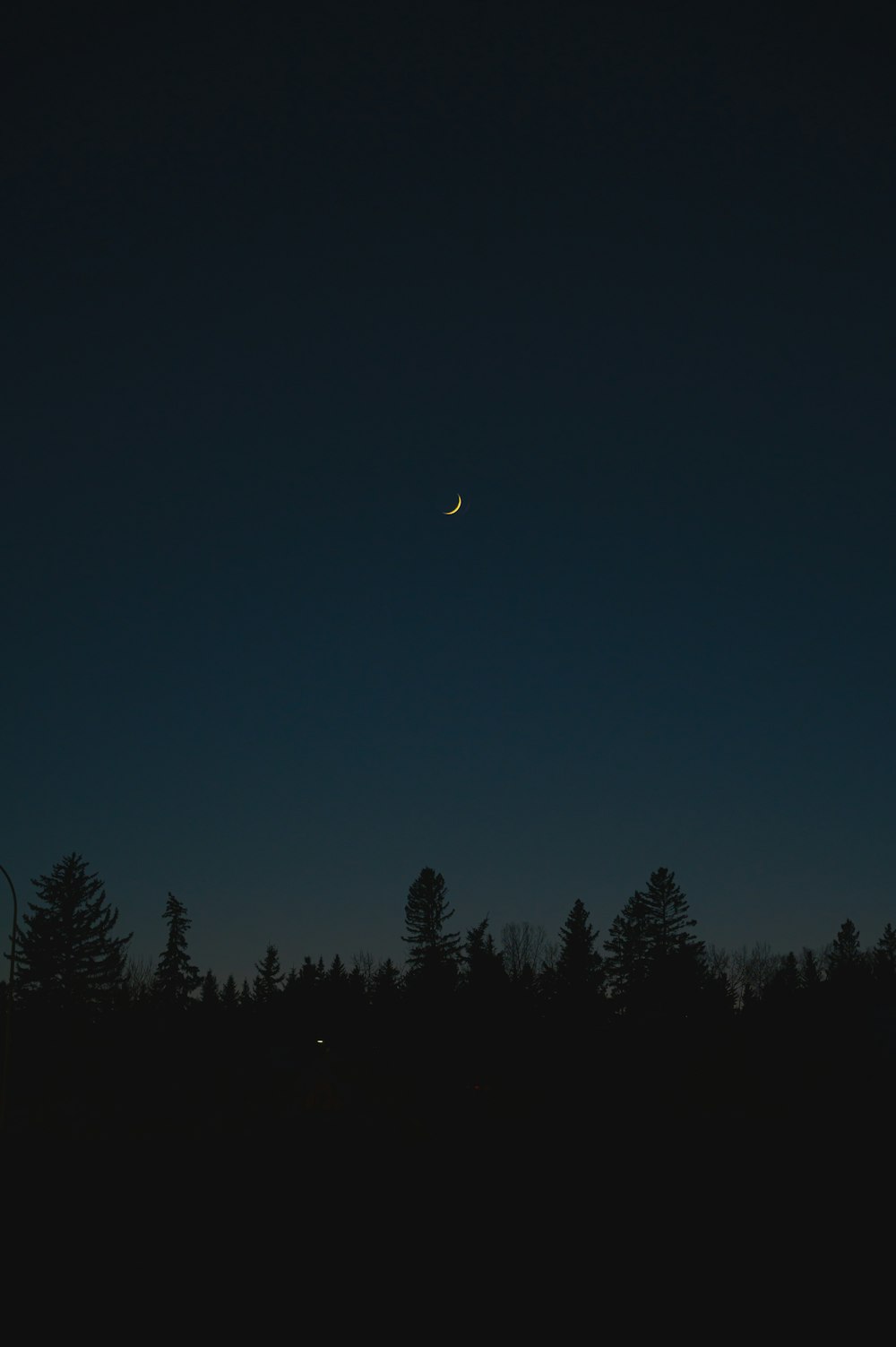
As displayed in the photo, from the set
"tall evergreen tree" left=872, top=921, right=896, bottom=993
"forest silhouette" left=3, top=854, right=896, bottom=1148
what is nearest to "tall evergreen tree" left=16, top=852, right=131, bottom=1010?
"forest silhouette" left=3, top=854, right=896, bottom=1148

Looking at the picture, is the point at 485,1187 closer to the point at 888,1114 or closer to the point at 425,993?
the point at 888,1114

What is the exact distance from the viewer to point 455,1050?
6266 centimetres

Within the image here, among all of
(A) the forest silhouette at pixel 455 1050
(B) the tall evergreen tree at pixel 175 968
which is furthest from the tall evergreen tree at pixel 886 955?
(B) the tall evergreen tree at pixel 175 968

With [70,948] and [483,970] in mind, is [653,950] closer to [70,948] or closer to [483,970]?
[483,970]

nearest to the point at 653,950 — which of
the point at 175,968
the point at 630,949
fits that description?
the point at 630,949

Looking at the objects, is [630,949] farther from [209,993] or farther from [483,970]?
[209,993]

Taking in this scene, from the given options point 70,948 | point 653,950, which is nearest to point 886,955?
point 653,950

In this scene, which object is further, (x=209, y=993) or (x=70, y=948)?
(x=209, y=993)

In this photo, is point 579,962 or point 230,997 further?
point 230,997

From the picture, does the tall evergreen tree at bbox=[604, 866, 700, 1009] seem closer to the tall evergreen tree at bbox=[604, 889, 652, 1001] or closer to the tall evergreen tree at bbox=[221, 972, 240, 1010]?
the tall evergreen tree at bbox=[604, 889, 652, 1001]

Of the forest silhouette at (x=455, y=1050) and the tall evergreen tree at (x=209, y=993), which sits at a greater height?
the tall evergreen tree at (x=209, y=993)

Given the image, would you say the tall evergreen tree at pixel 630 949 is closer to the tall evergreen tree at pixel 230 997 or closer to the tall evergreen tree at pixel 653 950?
the tall evergreen tree at pixel 653 950

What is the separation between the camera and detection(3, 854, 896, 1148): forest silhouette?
141 ft

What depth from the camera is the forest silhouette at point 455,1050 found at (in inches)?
1694
